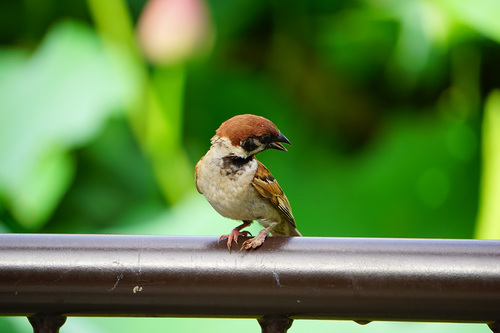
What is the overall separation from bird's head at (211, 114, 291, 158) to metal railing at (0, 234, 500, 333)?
1.49ft

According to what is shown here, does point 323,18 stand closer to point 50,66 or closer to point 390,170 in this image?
point 390,170

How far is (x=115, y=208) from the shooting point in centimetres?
303

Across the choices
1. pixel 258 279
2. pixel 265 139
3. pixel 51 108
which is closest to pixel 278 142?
pixel 265 139

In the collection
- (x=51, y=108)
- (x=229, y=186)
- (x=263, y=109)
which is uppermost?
(x=263, y=109)

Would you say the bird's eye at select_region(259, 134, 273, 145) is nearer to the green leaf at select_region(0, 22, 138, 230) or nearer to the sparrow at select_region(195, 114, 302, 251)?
the sparrow at select_region(195, 114, 302, 251)

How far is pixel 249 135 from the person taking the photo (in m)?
1.27

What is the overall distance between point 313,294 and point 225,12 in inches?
92.1

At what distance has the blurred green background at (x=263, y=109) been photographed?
248 cm

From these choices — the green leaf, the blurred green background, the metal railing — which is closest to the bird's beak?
the metal railing

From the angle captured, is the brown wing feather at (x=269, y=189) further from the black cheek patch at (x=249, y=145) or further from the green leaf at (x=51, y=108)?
the green leaf at (x=51, y=108)

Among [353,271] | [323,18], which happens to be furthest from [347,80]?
[353,271]

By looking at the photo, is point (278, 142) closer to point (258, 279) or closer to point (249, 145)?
point (249, 145)

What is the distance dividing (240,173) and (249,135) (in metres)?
0.10

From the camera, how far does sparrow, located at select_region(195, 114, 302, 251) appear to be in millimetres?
1273
